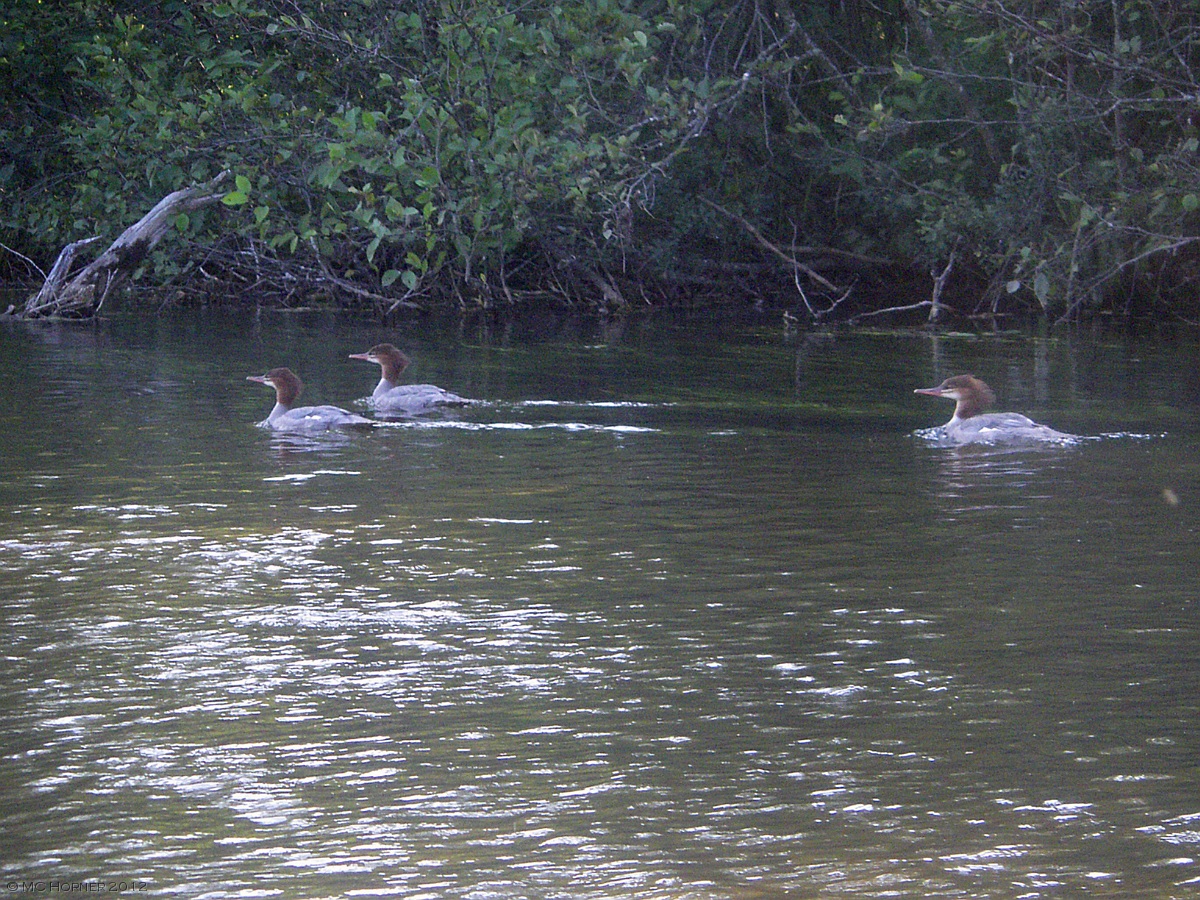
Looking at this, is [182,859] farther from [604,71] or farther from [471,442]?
[604,71]

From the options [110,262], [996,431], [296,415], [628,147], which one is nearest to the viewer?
[996,431]

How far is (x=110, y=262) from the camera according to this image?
79.5 ft

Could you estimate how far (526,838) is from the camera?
566cm

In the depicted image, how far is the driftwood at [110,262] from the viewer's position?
2391 cm

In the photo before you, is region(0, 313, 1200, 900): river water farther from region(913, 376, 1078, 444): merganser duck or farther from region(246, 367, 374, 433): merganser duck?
region(913, 376, 1078, 444): merganser duck

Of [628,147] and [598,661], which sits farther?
[628,147]

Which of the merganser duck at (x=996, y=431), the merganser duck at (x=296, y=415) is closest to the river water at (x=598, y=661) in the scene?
the merganser duck at (x=296, y=415)

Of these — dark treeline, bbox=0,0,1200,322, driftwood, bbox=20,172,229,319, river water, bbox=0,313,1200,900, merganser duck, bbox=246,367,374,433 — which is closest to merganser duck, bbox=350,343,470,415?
merganser duck, bbox=246,367,374,433

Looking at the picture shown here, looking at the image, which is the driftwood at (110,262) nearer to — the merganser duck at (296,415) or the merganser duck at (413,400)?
the merganser duck at (413,400)

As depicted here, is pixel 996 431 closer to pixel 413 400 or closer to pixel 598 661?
pixel 413 400

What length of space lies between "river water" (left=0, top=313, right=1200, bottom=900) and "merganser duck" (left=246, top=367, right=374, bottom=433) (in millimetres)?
283

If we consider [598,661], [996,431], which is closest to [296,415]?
[996,431]

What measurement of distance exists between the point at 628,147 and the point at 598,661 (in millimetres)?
14163

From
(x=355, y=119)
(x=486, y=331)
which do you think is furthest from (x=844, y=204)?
(x=355, y=119)
